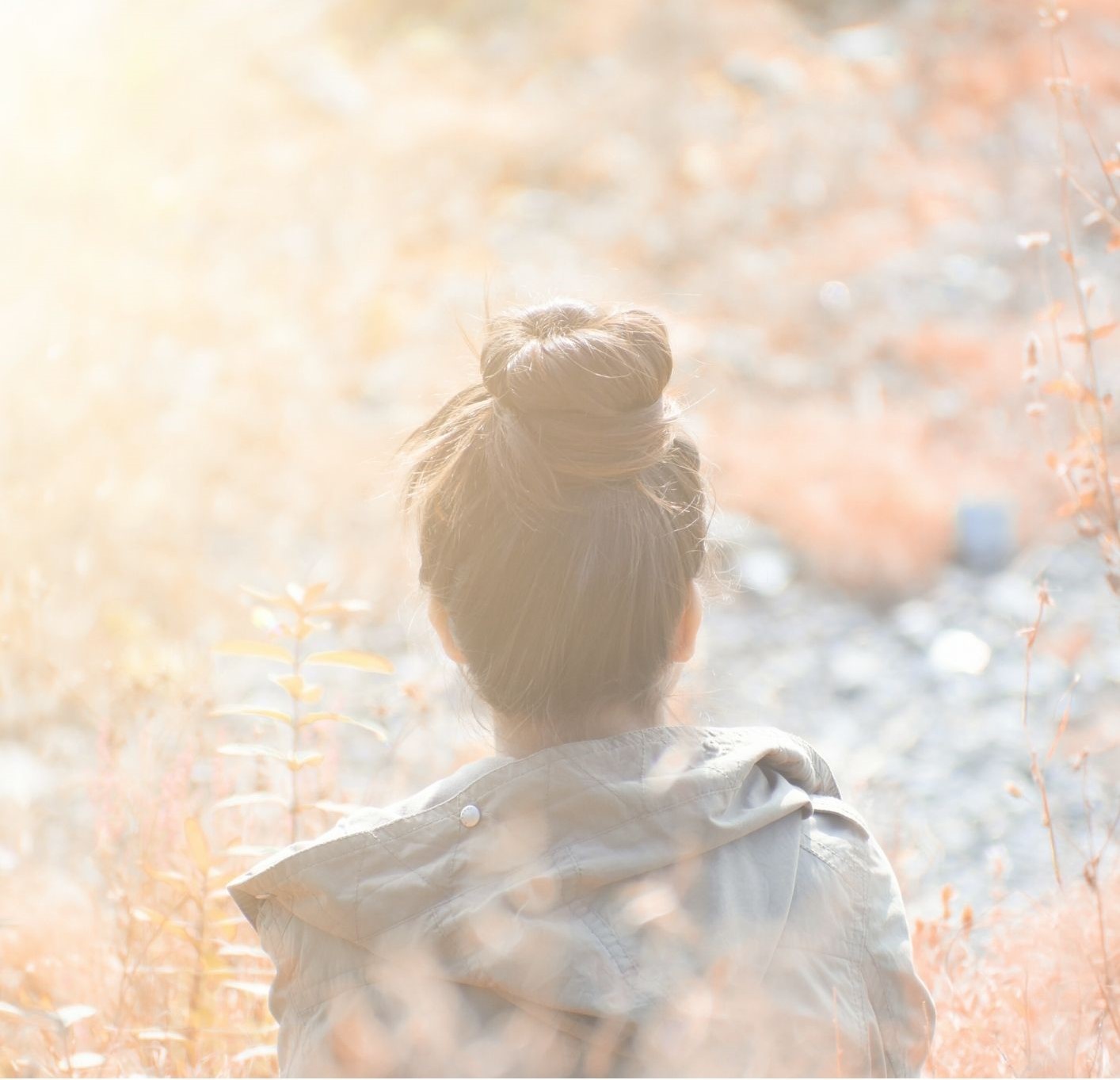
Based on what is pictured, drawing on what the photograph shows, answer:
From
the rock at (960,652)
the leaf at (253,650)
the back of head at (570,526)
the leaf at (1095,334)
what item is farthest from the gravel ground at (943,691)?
the back of head at (570,526)

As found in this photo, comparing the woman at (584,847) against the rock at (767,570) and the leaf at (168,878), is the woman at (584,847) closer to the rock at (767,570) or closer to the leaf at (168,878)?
the leaf at (168,878)

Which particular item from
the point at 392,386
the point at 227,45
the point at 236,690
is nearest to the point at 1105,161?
the point at 236,690

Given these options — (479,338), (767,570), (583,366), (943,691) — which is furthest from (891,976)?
(767,570)

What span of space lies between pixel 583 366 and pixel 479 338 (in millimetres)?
234

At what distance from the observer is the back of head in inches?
42.7

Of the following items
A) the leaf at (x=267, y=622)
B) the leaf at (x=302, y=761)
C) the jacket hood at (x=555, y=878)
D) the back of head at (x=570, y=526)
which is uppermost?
the back of head at (x=570, y=526)

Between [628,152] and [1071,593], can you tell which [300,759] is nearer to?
[1071,593]

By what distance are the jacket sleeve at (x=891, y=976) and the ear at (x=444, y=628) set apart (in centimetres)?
40

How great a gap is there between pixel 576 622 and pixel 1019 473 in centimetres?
487

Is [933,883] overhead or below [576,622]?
below

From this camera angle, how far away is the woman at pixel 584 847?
38.6 inches

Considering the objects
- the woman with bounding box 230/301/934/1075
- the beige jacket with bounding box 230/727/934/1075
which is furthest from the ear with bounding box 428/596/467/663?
the beige jacket with bounding box 230/727/934/1075

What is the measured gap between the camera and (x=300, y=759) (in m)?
1.53

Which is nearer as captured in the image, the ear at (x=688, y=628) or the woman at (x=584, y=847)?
the woman at (x=584, y=847)
